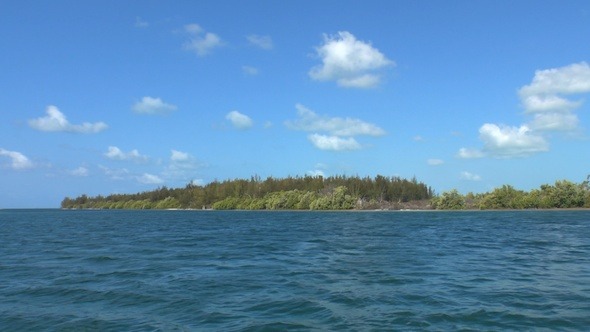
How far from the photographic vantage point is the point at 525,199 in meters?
158

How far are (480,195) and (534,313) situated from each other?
174 meters

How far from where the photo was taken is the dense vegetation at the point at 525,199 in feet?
494

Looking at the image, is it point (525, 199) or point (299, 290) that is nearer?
point (299, 290)

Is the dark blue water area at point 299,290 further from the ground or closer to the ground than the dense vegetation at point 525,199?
closer to the ground

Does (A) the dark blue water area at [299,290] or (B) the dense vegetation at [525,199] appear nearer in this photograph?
(A) the dark blue water area at [299,290]

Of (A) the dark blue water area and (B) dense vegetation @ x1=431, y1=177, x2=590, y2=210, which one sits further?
(B) dense vegetation @ x1=431, y1=177, x2=590, y2=210

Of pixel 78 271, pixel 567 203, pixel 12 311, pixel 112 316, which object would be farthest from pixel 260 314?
pixel 567 203

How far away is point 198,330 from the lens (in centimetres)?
1499

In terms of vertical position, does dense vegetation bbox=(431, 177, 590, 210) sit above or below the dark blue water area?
above

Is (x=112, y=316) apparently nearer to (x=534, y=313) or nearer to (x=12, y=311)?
(x=12, y=311)

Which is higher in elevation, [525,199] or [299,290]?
[525,199]

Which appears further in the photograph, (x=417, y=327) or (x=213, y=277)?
(x=213, y=277)

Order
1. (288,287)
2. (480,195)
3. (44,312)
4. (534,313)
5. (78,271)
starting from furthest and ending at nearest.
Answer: (480,195) < (78,271) < (288,287) < (44,312) < (534,313)

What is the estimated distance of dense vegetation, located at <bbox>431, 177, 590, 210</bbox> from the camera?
150625mm
